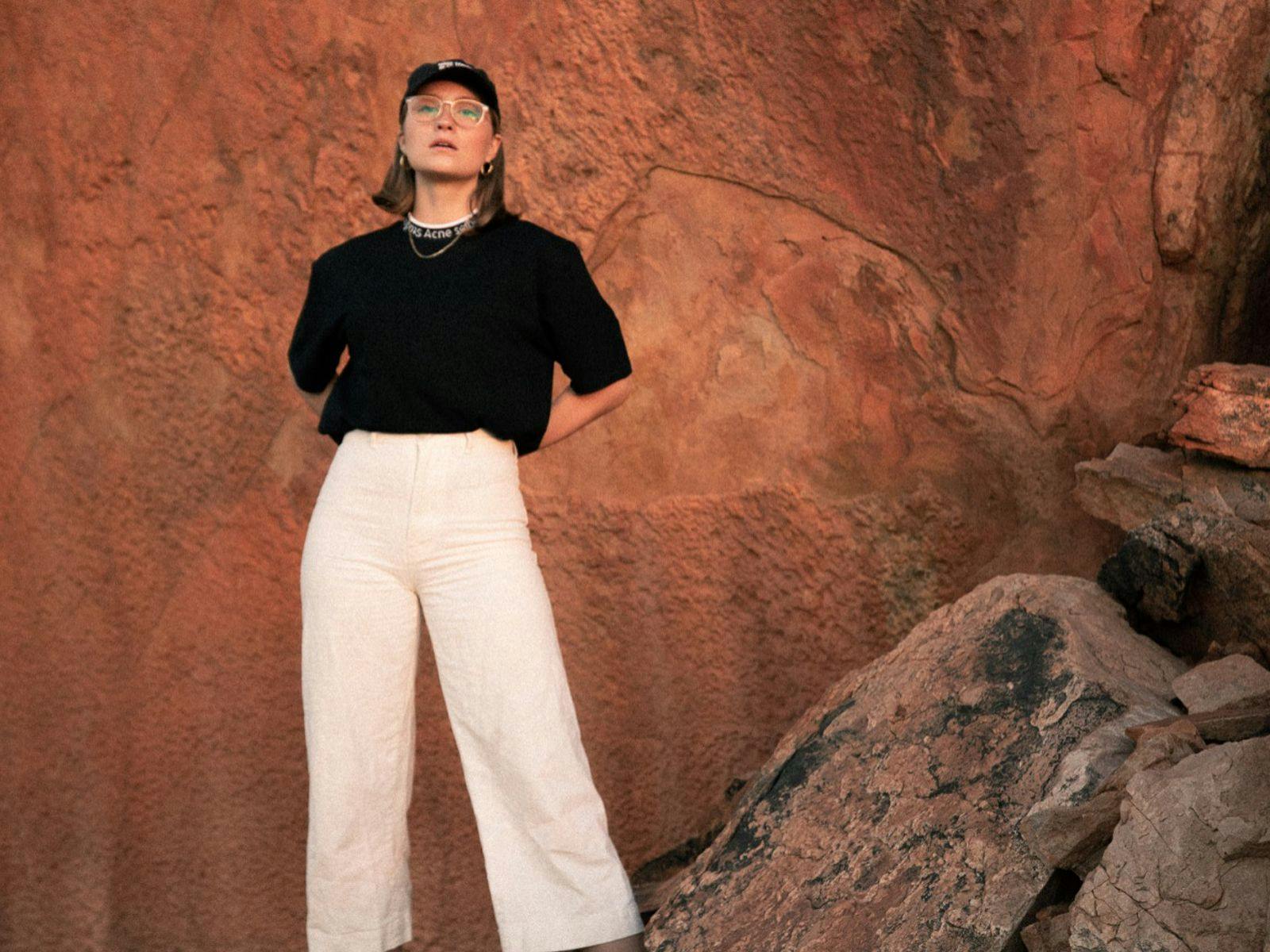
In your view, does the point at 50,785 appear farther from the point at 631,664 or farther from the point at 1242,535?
the point at 1242,535

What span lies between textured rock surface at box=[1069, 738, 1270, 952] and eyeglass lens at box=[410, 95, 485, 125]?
1.42 metres

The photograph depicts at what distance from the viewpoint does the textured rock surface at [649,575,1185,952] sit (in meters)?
2.12

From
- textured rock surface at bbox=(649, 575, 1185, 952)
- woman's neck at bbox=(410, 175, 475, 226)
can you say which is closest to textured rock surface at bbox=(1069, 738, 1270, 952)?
textured rock surface at bbox=(649, 575, 1185, 952)

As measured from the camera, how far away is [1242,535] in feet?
8.00

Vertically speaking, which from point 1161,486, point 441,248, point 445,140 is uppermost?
point 445,140

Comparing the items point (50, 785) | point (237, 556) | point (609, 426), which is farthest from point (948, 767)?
point (50, 785)

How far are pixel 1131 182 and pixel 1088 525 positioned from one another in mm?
724

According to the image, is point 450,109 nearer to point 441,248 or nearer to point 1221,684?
point 441,248

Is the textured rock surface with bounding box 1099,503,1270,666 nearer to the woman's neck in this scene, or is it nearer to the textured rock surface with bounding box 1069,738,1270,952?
the textured rock surface with bounding box 1069,738,1270,952

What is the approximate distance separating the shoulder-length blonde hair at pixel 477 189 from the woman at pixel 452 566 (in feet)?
0.07

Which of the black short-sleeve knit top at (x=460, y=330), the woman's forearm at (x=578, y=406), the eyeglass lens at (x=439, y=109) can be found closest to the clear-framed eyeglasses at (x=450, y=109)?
the eyeglass lens at (x=439, y=109)

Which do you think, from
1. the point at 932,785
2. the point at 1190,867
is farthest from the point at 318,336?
the point at 1190,867

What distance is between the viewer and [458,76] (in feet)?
7.68

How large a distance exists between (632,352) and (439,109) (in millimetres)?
1026
